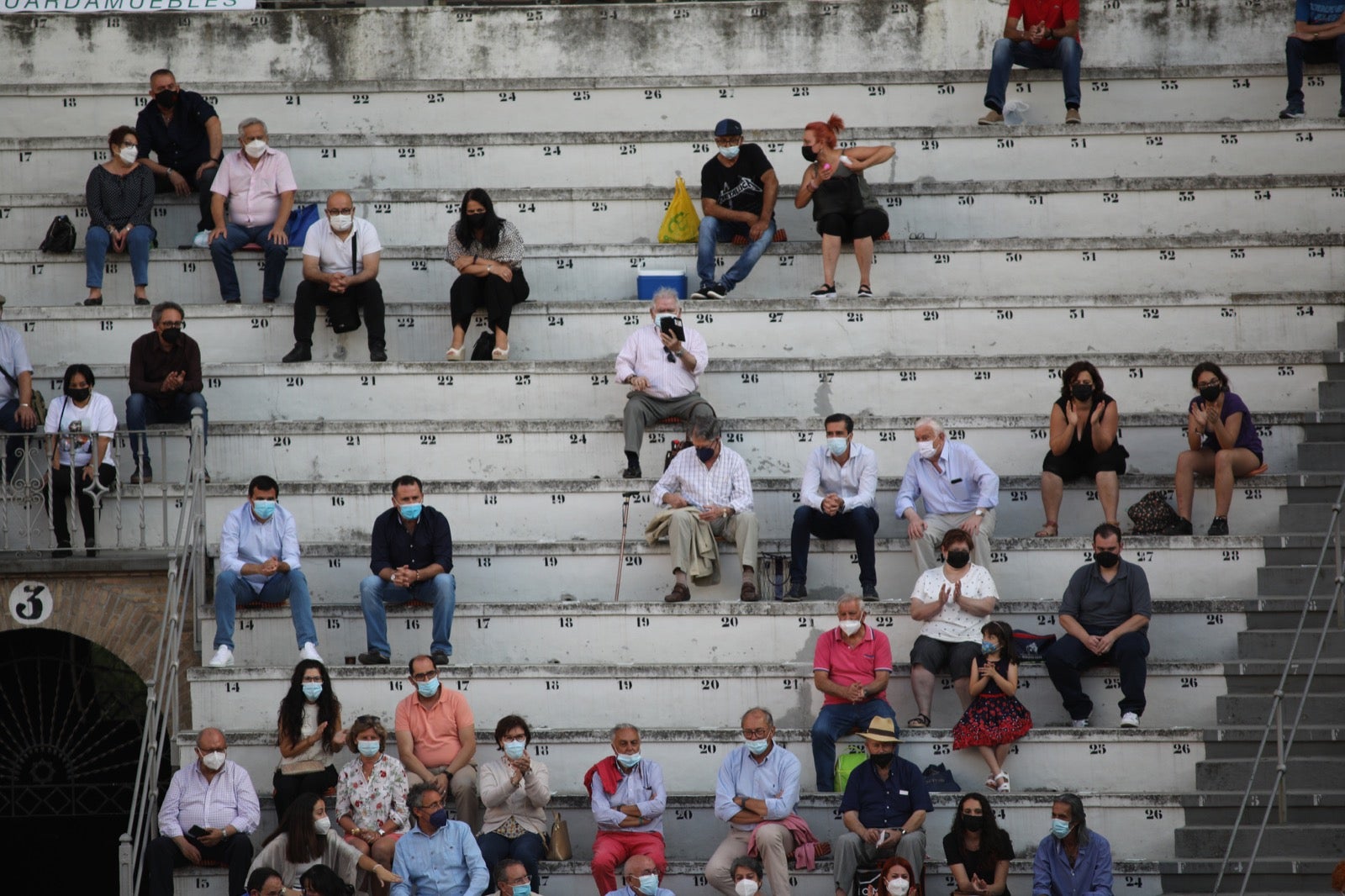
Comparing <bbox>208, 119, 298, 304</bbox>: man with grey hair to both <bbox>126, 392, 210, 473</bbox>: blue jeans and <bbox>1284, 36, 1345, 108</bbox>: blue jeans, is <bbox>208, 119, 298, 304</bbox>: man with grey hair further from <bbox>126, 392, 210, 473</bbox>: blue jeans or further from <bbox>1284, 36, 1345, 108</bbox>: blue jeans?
<bbox>1284, 36, 1345, 108</bbox>: blue jeans

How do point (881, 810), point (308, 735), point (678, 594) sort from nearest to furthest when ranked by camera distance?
point (881, 810), point (308, 735), point (678, 594)

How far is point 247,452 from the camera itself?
13.9 m

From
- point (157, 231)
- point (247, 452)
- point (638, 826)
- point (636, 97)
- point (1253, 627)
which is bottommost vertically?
point (638, 826)

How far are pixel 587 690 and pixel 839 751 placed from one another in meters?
1.62

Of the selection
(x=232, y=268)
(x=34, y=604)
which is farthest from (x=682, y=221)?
(x=34, y=604)

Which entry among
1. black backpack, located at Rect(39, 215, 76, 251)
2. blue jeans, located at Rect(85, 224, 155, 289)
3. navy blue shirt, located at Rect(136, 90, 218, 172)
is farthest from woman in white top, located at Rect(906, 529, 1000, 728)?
black backpack, located at Rect(39, 215, 76, 251)

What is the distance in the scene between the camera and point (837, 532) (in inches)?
500

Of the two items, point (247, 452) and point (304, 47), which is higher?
point (304, 47)

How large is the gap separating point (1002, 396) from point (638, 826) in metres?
4.72

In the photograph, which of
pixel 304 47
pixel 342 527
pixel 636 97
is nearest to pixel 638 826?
pixel 342 527

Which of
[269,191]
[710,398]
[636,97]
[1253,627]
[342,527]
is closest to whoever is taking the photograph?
[1253,627]

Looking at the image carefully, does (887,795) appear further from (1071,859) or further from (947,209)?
(947,209)

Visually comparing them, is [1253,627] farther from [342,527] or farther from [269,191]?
[269,191]

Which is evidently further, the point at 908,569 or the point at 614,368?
the point at 614,368
